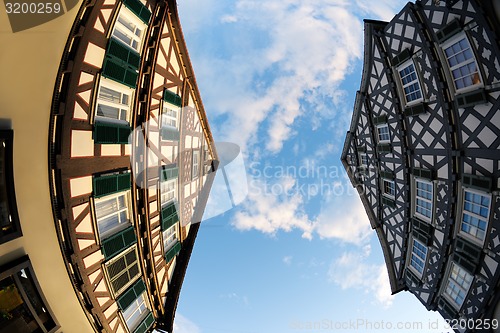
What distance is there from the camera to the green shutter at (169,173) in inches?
533

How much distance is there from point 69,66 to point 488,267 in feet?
58.6

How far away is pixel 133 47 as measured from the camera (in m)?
10.9

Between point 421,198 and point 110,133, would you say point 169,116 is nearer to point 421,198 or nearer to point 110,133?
point 110,133

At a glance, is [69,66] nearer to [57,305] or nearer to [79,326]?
[57,305]

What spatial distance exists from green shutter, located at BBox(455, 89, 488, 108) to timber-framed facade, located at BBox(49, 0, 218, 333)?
13.9 meters

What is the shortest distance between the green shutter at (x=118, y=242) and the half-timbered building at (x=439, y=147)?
15184 mm

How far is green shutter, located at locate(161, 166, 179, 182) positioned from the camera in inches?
533

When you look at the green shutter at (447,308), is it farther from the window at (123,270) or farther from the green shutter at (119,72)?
the green shutter at (119,72)

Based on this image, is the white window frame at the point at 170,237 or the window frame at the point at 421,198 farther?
the white window frame at the point at 170,237

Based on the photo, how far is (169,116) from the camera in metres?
14.3

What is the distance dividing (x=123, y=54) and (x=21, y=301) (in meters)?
9.35

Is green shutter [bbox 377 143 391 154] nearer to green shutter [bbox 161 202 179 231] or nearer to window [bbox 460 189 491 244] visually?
window [bbox 460 189 491 244]

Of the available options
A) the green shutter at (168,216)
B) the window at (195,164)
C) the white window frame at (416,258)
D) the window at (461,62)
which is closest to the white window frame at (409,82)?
the window at (461,62)

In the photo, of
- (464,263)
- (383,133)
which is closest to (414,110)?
(383,133)
